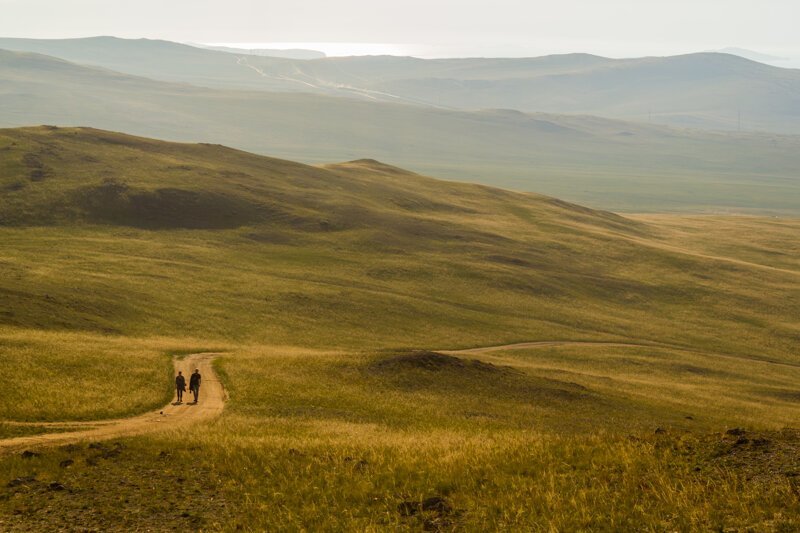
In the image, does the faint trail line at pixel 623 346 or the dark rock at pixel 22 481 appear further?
the faint trail line at pixel 623 346

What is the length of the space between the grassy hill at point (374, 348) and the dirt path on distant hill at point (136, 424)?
1210 millimetres

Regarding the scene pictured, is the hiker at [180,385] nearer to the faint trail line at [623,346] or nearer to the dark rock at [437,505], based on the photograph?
the dark rock at [437,505]

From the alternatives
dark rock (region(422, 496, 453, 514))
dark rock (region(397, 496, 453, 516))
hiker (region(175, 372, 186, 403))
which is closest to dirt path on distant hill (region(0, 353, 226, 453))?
hiker (region(175, 372, 186, 403))

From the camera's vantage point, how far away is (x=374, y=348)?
79.0 metres

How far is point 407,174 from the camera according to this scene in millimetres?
196875

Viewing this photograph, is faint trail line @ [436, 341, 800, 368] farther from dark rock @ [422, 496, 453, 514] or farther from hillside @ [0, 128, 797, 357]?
dark rock @ [422, 496, 453, 514]

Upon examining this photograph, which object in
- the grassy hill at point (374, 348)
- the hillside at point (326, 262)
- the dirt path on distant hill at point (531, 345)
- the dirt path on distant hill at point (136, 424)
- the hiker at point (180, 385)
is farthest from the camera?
the hillside at point (326, 262)

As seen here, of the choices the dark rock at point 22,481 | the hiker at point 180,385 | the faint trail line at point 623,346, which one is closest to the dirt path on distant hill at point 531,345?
the faint trail line at point 623,346

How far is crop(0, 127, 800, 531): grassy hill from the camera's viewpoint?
78.3 ft

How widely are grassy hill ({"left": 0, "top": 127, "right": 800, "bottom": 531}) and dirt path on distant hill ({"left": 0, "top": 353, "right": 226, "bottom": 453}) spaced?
1.21m

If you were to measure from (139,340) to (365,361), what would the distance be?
18.4 m

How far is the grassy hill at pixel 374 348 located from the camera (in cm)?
2388

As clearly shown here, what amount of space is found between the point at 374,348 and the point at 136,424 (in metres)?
41.9

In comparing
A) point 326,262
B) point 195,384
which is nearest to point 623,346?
point 326,262
